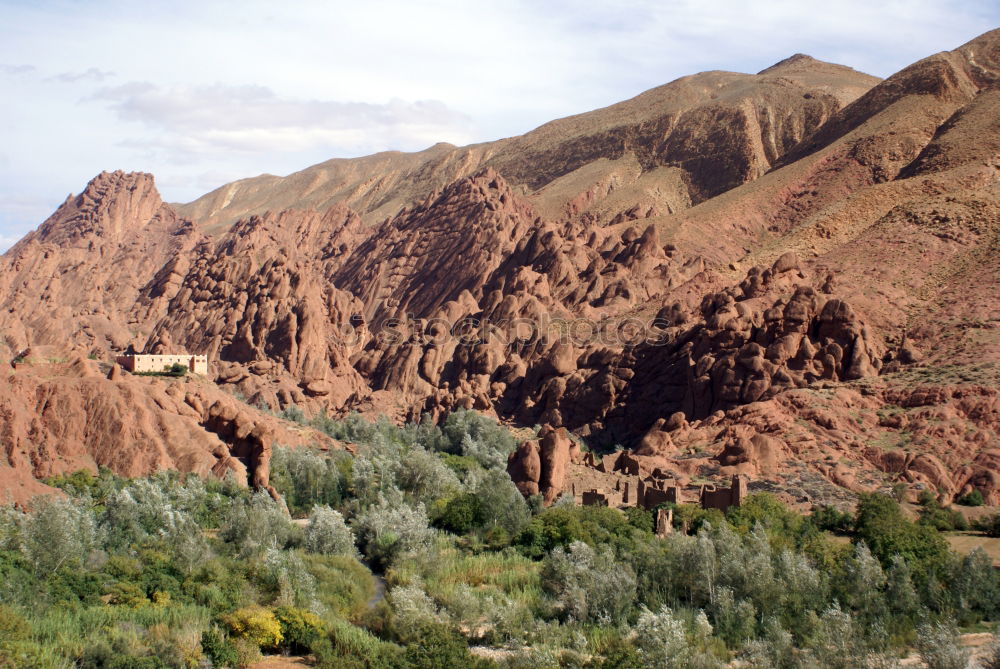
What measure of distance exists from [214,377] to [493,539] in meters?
59.7

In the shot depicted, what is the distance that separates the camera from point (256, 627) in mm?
41750

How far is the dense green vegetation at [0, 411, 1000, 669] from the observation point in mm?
38250

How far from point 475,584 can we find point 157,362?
53.9 metres

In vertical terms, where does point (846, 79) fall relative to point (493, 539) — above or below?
above

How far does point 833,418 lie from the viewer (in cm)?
7112

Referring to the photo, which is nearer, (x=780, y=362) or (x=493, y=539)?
(x=493, y=539)

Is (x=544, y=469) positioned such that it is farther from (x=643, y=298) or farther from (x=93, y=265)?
(x=93, y=265)

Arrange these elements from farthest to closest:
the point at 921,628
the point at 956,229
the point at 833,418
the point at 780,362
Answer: the point at 956,229 < the point at 780,362 < the point at 833,418 < the point at 921,628

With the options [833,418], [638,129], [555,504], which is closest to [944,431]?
[833,418]

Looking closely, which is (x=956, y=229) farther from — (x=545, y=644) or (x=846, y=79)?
(x=846, y=79)

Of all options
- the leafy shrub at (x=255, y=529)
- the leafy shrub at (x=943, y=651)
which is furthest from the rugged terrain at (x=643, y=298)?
the leafy shrub at (x=943, y=651)

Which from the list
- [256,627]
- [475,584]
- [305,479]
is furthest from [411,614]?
[305,479]

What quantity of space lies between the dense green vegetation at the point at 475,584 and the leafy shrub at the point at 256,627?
0.09m

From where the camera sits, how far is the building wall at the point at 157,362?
9375 cm
